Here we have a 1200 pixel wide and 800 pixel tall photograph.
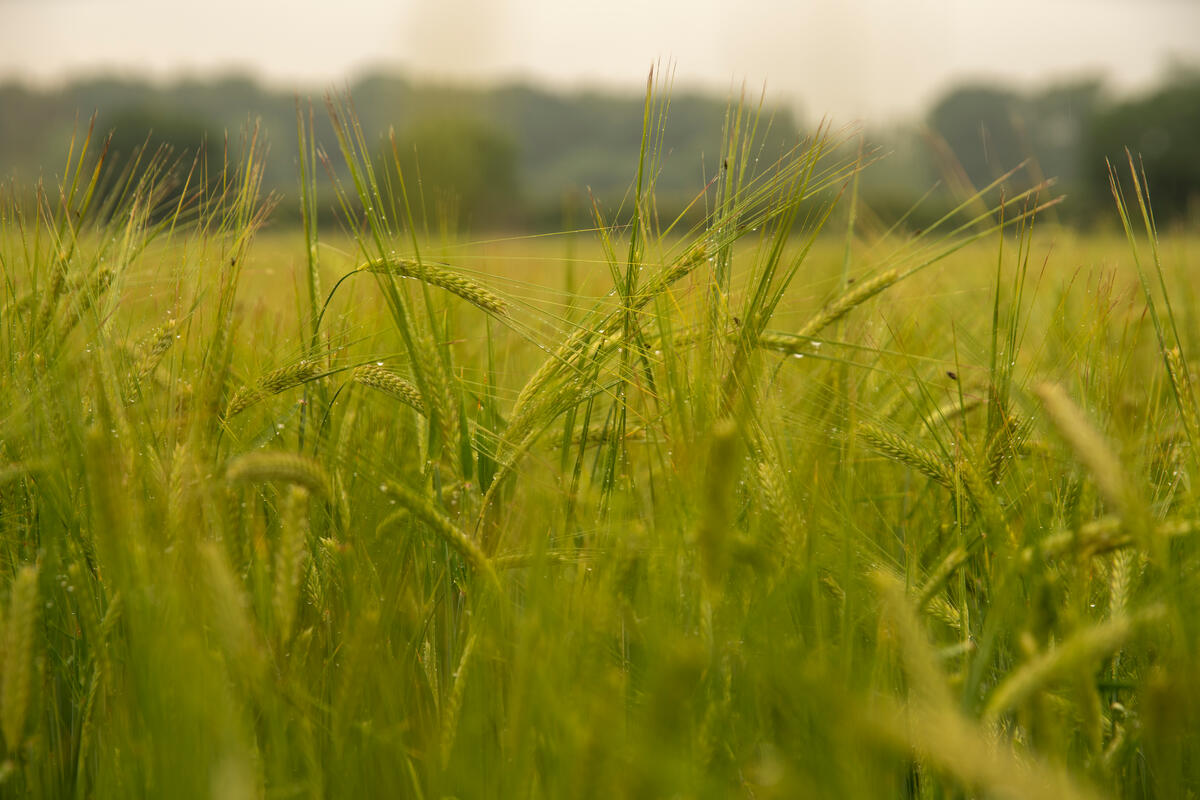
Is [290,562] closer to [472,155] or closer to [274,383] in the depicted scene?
[274,383]

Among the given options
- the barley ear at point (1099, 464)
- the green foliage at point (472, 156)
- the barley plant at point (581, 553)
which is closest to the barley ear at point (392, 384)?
the barley plant at point (581, 553)

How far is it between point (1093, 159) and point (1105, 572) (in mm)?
32735

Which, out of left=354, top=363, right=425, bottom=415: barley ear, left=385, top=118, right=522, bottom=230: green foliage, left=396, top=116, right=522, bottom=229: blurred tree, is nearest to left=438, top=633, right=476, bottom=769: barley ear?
left=354, top=363, right=425, bottom=415: barley ear

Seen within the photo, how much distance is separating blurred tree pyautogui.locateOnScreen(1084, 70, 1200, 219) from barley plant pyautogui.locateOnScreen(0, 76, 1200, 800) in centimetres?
2576

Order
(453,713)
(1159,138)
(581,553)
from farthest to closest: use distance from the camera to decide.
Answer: (1159,138)
(581,553)
(453,713)

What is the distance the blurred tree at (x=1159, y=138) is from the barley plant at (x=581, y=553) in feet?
84.5

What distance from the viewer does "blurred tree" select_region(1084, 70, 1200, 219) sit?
80.7 ft

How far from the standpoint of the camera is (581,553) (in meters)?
1.03

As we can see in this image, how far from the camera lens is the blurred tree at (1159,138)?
24609mm

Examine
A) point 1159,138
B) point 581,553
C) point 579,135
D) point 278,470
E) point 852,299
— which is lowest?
point 581,553

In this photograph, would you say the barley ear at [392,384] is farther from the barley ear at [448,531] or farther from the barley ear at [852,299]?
the barley ear at [852,299]

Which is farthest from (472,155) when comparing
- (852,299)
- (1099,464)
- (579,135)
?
(1099,464)

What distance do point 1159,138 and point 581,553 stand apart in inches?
1314

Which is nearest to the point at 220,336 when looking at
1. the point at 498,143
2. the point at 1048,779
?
the point at 1048,779
